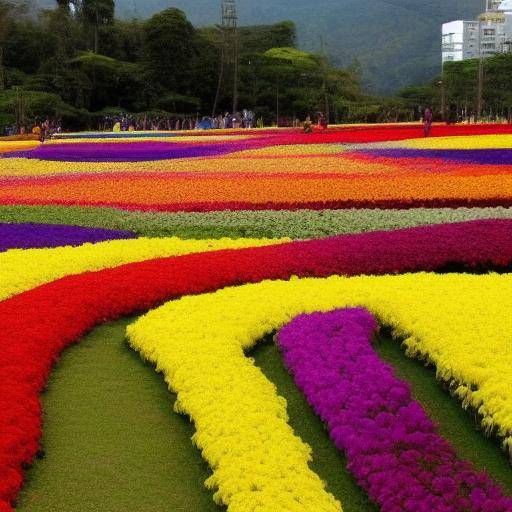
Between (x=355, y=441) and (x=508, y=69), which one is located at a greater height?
(x=508, y=69)

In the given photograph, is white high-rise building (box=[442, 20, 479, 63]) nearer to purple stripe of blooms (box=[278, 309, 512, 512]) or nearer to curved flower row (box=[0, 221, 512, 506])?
curved flower row (box=[0, 221, 512, 506])

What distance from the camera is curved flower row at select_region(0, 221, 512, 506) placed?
4.67m

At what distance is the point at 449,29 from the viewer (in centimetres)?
12444

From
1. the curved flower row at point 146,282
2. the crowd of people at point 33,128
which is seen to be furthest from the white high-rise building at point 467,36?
the curved flower row at point 146,282

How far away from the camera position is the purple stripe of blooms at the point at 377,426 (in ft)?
12.1

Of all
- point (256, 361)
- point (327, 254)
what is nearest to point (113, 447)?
point (256, 361)

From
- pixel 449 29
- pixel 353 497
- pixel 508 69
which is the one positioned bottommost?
pixel 353 497

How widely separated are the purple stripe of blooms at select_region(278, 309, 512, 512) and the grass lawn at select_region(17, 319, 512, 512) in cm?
12

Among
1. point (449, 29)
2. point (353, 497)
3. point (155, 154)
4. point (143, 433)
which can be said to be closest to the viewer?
point (353, 497)

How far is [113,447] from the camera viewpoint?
4.57m

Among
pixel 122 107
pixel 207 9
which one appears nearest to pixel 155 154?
pixel 122 107

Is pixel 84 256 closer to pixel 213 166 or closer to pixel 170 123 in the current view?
pixel 213 166

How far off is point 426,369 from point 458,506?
6.80 feet

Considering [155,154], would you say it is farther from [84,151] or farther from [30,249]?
[30,249]
